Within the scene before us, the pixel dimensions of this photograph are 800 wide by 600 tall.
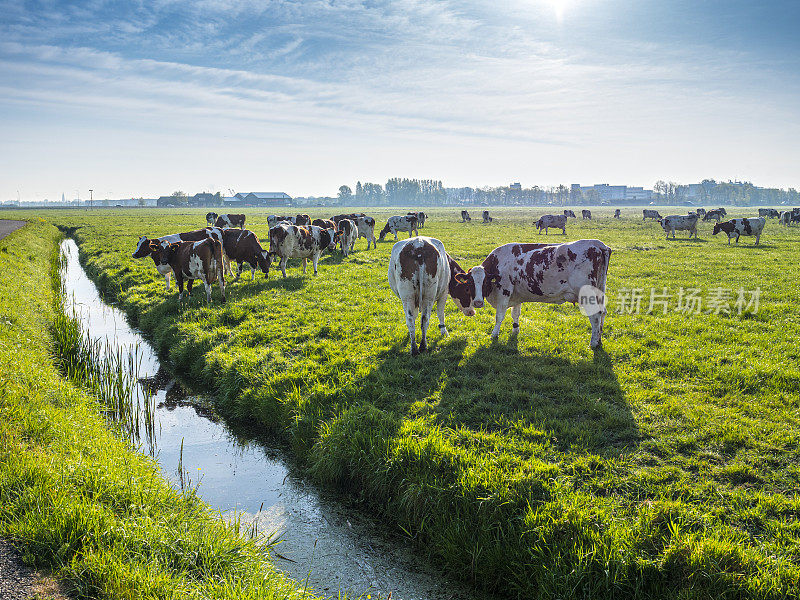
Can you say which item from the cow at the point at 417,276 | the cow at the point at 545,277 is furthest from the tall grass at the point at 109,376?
the cow at the point at 545,277

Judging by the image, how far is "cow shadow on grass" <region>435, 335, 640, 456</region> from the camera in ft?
20.4

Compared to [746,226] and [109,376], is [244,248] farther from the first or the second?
[746,226]

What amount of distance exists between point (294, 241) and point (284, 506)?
13.4m

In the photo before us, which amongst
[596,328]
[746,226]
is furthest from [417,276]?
[746,226]

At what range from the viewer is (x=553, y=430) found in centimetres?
627

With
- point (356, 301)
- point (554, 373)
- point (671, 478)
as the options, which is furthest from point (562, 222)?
point (671, 478)

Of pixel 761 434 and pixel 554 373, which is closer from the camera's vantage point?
pixel 761 434

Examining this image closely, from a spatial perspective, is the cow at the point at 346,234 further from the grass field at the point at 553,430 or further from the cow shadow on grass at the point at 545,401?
the cow shadow on grass at the point at 545,401

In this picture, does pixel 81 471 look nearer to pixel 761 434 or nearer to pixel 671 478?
pixel 671 478

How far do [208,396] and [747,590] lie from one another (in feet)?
29.0

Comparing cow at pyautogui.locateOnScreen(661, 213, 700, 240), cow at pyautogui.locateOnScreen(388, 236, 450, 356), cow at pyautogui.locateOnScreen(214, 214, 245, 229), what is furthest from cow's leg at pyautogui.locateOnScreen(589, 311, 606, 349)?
cow at pyautogui.locateOnScreen(661, 213, 700, 240)

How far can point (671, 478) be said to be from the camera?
5.30 meters

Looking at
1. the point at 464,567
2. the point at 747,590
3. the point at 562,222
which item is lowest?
the point at 464,567

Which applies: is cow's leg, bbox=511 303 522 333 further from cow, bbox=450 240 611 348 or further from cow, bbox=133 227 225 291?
cow, bbox=133 227 225 291
